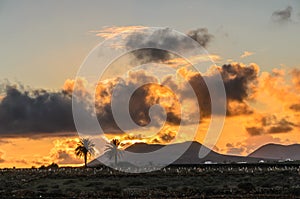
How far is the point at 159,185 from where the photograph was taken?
108m

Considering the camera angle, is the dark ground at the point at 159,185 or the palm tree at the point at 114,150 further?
the palm tree at the point at 114,150

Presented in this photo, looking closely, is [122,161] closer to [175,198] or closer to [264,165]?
[264,165]

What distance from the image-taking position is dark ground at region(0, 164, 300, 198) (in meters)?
91.7

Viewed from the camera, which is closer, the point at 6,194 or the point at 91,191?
the point at 6,194

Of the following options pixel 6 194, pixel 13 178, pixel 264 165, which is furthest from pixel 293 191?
pixel 13 178

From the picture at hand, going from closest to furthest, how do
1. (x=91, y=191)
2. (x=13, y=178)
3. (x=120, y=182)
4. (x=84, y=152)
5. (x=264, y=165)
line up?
(x=91, y=191) < (x=120, y=182) < (x=13, y=178) < (x=264, y=165) < (x=84, y=152)

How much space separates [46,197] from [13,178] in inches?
1627

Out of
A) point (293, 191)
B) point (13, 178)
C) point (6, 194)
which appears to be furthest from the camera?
point (13, 178)

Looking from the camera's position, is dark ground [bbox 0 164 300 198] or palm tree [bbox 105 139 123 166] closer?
dark ground [bbox 0 164 300 198]

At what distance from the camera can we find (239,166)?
145000mm

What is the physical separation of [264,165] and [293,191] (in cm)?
5422

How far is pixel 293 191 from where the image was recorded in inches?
3474

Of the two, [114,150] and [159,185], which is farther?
[114,150]

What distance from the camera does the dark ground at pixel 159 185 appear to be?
91688mm
